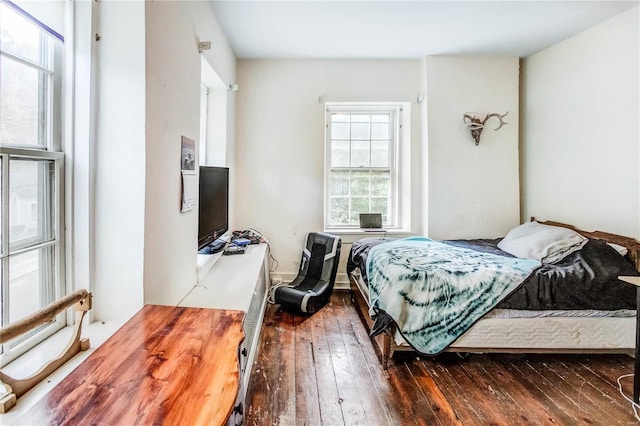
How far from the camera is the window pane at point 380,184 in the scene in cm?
394

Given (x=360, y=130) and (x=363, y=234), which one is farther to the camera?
(x=360, y=130)

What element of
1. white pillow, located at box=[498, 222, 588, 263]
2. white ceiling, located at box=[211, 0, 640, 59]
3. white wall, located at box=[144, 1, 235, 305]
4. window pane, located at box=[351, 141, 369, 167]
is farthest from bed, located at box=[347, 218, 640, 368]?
white ceiling, located at box=[211, 0, 640, 59]

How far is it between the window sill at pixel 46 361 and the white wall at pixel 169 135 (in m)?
0.21

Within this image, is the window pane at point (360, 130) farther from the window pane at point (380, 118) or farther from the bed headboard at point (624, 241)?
the bed headboard at point (624, 241)

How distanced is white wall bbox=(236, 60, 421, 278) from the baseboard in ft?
0.09

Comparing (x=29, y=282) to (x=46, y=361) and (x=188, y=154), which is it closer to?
(x=46, y=361)

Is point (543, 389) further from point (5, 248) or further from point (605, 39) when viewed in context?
point (605, 39)

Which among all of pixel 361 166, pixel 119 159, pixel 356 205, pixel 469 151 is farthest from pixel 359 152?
pixel 119 159

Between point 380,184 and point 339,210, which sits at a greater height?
point 380,184

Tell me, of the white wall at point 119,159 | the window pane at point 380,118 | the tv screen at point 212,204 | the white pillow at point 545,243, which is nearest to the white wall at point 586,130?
the white pillow at point 545,243

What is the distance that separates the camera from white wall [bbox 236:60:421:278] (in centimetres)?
369

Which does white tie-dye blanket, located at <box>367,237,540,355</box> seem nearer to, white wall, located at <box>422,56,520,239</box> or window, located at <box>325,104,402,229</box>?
white wall, located at <box>422,56,520,239</box>

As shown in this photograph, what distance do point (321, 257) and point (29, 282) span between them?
2490 millimetres

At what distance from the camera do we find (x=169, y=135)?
64.7 inches
